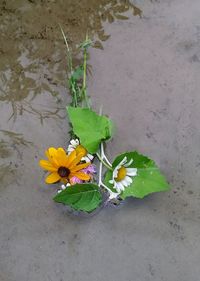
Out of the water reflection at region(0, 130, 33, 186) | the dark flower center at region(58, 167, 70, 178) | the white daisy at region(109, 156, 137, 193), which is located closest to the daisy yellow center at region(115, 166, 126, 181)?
the white daisy at region(109, 156, 137, 193)

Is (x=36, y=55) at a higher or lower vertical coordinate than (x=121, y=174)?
higher

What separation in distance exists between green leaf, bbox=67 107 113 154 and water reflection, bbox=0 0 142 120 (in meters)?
0.08

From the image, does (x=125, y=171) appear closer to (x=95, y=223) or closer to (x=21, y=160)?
(x=95, y=223)

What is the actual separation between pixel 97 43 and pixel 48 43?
0.11 meters

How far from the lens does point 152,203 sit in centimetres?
116

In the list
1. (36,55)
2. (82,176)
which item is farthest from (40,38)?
(82,176)

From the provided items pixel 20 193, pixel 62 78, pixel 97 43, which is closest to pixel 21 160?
pixel 20 193

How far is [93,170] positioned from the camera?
1152mm

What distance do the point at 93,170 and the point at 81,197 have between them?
0.24 feet

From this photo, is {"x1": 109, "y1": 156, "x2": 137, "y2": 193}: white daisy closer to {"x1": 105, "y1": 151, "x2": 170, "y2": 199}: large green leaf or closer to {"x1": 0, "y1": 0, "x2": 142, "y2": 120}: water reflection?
{"x1": 105, "y1": 151, "x2": 170, "y2": 199}: large green leaf

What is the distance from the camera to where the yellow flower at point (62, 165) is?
43.9 inches

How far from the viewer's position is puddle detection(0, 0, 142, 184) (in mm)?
1215

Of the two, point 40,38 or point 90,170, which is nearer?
point 90,170

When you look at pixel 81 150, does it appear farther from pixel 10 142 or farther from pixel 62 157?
pixel 10 142
